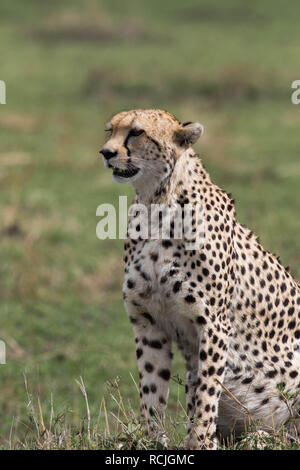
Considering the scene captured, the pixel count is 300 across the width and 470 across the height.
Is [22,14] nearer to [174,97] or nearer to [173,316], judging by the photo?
[174,97]

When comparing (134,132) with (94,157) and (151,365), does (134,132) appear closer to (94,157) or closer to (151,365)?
(151,365)

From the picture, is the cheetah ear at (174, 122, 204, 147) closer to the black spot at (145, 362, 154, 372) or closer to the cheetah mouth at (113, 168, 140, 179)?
the cheetah mouth at (113, 168, 140, 179)

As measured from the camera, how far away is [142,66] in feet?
55.4

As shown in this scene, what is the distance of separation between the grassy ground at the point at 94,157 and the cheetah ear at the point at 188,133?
839 mm

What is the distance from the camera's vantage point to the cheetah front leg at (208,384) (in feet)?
10.1

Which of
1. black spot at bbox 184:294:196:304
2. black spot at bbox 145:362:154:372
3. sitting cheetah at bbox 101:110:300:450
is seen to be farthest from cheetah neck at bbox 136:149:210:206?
black spot at bbox 145:362:154:372

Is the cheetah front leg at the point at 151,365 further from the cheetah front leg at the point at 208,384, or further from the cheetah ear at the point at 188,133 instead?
the cheetah ear at the point at 188,133

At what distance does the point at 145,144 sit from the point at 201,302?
0.55 m

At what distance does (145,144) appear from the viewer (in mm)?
2984

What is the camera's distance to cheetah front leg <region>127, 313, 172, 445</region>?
10.6 feet

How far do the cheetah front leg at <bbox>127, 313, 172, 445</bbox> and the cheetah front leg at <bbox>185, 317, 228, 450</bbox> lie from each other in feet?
0.52

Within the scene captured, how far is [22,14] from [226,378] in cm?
2180

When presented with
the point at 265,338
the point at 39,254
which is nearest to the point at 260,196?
the point at 39,254

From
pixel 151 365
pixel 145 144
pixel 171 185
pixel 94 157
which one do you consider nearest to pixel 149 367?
pixel 151 365
